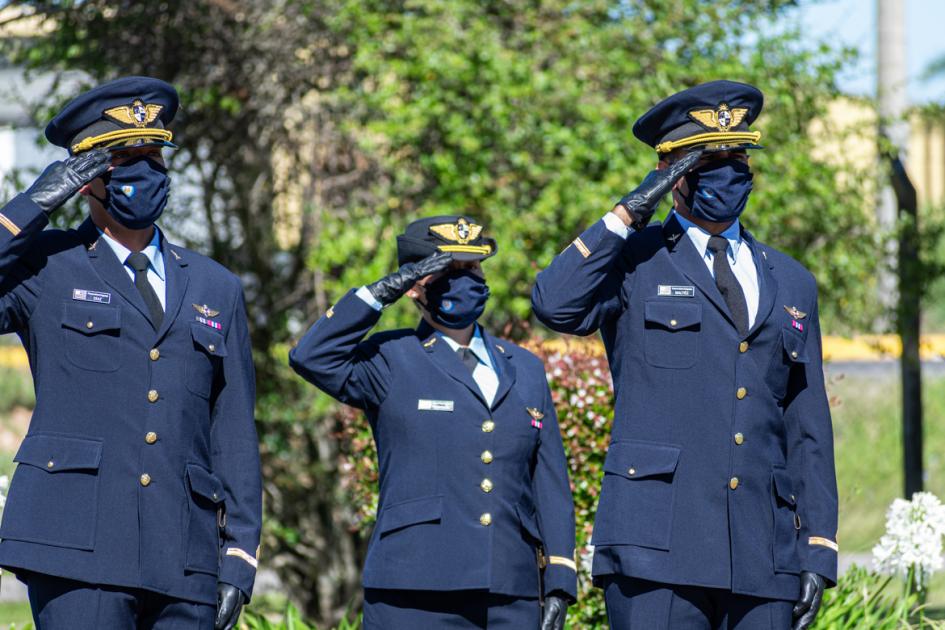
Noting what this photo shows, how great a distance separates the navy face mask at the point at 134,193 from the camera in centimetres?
402

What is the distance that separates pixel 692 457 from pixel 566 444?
7.30 feet

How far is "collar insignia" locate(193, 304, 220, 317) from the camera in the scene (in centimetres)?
420

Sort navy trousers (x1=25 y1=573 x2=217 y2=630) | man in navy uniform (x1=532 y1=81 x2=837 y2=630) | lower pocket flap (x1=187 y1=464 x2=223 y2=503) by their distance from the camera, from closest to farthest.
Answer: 1. navy trousers (x1=25 y1=573 x2=217 y2=630)
2. lower pocket flap (x1=187 y1=464 x2=223 y2=503)
3. man in navy uniform (x1=532 y1=81 x2=837 y2=630)

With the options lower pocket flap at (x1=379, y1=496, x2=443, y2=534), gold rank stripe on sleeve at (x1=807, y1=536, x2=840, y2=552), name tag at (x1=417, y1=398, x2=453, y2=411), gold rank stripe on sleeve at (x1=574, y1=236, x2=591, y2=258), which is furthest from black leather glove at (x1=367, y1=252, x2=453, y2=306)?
gold rank stripe on sleeve at (x1=807, y1=536, x2=840, y2=552)

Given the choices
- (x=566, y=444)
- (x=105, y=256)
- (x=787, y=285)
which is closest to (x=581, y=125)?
(x=566, y=444)

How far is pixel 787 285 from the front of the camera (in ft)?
14.6

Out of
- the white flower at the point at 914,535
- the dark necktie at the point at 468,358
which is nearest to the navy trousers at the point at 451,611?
the dark necktie at the point at 468,358

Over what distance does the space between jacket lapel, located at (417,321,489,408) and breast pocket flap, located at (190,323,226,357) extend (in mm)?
695

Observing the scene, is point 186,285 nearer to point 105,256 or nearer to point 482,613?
point 105,256

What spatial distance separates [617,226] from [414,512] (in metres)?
1.02

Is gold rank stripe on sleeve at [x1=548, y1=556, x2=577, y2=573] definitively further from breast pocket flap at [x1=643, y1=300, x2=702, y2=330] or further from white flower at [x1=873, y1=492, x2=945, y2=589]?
white flower at [x1=873, y1=492, x2=945, y2=589]

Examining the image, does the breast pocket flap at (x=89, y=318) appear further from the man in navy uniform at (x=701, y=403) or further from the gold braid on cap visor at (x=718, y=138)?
the gold braid on cap visor at (x=718, y=138)

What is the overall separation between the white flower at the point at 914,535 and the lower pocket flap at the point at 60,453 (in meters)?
3.74

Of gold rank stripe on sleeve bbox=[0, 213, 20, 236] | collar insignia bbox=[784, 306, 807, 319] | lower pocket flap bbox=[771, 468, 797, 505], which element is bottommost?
lower pocket flap bbox=[771, 468, 797, 505]
